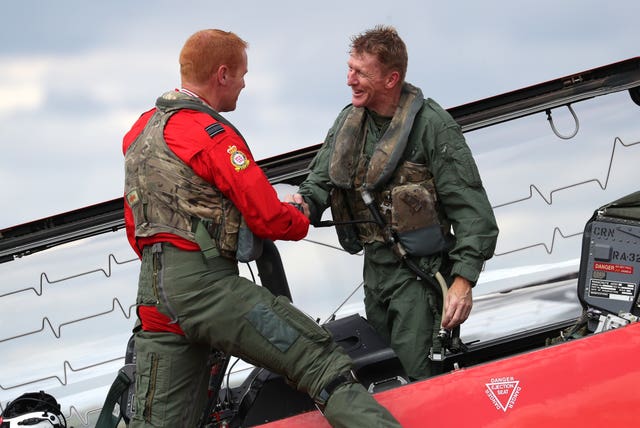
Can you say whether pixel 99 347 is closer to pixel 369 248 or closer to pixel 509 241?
pixel 369 248

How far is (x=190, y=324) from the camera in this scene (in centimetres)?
185

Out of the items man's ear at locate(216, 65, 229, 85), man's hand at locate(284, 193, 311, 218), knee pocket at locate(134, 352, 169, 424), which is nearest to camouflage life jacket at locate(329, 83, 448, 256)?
man's hand at locate(284, 193, 311, 218)

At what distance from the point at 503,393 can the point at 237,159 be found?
2.79 ft

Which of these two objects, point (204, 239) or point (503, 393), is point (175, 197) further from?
point (503, 393)

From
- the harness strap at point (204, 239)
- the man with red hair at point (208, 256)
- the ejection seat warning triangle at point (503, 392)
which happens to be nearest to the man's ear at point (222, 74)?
the man with red hair at point (208, 256)

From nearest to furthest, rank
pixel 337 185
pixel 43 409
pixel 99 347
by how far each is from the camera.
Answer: pixel 337 185
pixel 43 409
pixel 99 347

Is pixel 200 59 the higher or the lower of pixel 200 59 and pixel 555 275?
the higher

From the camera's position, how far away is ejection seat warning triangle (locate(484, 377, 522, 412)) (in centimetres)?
200

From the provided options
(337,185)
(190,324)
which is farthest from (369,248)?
(190,324)

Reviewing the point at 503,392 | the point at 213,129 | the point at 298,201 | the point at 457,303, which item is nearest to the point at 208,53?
the point at 213,129

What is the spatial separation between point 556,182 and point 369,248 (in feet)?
2.68

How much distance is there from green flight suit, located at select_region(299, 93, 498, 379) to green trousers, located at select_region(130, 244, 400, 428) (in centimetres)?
56

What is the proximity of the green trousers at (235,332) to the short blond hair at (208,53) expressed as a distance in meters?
0.41

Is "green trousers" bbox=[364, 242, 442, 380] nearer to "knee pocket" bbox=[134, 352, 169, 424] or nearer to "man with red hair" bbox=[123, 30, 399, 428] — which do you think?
"man with red hair" bbox=[123, 30, 399, 428]
